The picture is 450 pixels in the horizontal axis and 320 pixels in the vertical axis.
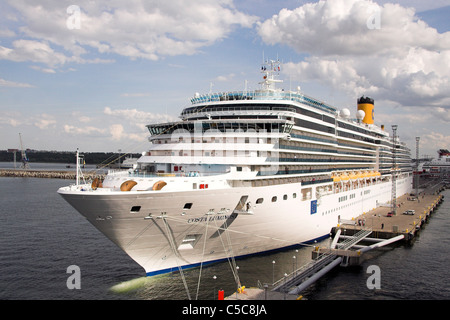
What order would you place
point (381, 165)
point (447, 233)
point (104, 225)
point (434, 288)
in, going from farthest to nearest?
point (381, 165) → point (447, 233) → point (434, 288) → point (104, 225)

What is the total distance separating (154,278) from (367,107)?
43.4 meters

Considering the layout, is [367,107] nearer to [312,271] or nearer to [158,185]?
[312,271]

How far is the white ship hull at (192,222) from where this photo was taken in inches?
677

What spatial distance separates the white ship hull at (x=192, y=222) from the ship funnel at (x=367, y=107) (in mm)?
31575

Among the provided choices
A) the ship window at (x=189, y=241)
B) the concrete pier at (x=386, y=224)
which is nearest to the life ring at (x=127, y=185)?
the ship window at (x=189, y=241)

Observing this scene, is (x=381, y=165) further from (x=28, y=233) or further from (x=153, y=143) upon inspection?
(x=28, y=233)

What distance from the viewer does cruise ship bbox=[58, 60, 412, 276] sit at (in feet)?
58.4

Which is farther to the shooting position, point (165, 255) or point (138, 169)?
point (138, 169)

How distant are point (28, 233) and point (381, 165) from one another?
45.1 meters

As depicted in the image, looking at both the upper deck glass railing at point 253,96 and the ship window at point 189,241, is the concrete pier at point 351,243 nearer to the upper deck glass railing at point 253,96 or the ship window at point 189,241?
the ship window at point 189,241

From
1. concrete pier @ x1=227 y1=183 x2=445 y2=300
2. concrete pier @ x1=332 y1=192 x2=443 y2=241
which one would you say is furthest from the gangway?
concrete pier @ x1=332 y1=192 x2=443 y2=241
